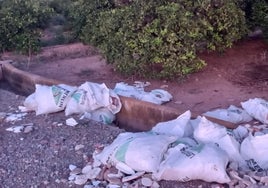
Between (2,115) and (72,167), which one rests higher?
(72,167)

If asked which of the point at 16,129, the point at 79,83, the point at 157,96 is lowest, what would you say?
the point at 79,83

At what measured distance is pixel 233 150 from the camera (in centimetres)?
490

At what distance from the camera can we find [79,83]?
7773mm

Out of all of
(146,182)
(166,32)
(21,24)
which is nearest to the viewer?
(146,182)

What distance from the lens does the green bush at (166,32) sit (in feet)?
22.6

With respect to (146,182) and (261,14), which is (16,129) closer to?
(146,182)

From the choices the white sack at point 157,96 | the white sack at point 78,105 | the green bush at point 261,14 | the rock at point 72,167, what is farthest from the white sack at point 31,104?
the green bush at point 261,14

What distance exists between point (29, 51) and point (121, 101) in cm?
342

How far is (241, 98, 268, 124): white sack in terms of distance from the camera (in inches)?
230

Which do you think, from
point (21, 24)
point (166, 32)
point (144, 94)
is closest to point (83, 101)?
point (144, 94)

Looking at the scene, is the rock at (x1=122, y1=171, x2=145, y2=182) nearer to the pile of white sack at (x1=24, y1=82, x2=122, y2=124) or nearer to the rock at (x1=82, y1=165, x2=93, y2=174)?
the rock at (x1=82, y1=165, x2=93, y2=174)

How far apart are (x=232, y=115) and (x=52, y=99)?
203cm

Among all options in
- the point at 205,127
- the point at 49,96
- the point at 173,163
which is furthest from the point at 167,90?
the point at 173,163

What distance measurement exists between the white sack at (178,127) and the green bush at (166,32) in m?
1.69
